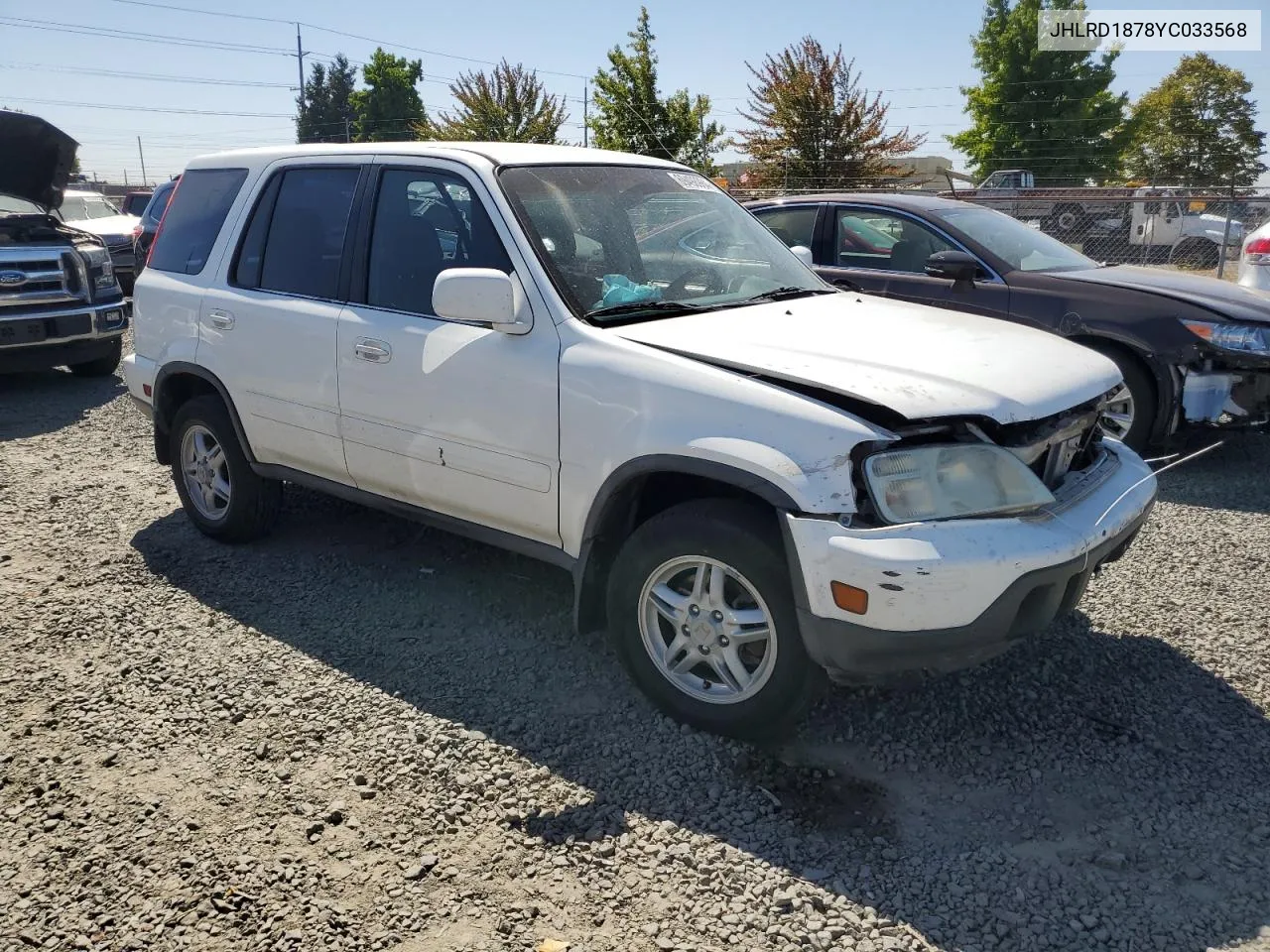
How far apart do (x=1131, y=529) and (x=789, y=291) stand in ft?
5.34

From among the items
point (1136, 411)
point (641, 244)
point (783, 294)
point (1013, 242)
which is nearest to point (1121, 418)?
point (1136, 411)

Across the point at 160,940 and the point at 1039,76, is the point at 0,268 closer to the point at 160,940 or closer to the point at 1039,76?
the point at 160,940

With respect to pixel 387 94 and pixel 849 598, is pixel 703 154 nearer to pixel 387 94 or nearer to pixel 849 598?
pixel 849 598

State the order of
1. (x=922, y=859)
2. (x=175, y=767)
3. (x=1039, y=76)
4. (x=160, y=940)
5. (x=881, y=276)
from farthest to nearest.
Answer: (x=1039, y=76) → (x=881, y=276) → (x=175, y=767) → (x=922, y=859) → (x=160, y=940)

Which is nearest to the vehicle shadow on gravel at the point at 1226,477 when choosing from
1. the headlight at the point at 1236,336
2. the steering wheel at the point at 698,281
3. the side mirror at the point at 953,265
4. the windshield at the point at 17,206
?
the headlight at the point at 1236,336

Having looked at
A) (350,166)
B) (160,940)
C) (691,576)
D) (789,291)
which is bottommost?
(160,940)

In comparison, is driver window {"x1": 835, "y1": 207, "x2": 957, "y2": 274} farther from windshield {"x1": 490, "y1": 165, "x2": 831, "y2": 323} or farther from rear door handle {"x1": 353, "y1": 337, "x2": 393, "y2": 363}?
rear door handle {"x1": 353, "y1": 337, "x2": 393, "y2": 363}

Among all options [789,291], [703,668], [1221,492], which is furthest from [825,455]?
[1221,492]

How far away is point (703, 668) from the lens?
11.5 ft

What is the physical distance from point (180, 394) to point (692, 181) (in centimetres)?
287

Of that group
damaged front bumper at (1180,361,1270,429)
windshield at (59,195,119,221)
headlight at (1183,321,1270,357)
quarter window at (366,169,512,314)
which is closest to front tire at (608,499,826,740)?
quarter window at (366,169,512,314)

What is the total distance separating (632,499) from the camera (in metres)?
3.51

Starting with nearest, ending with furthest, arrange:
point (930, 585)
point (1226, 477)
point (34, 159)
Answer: point (930, 585) < point (1226, 477) < point (34, 159)

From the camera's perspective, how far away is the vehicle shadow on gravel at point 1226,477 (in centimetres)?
602
